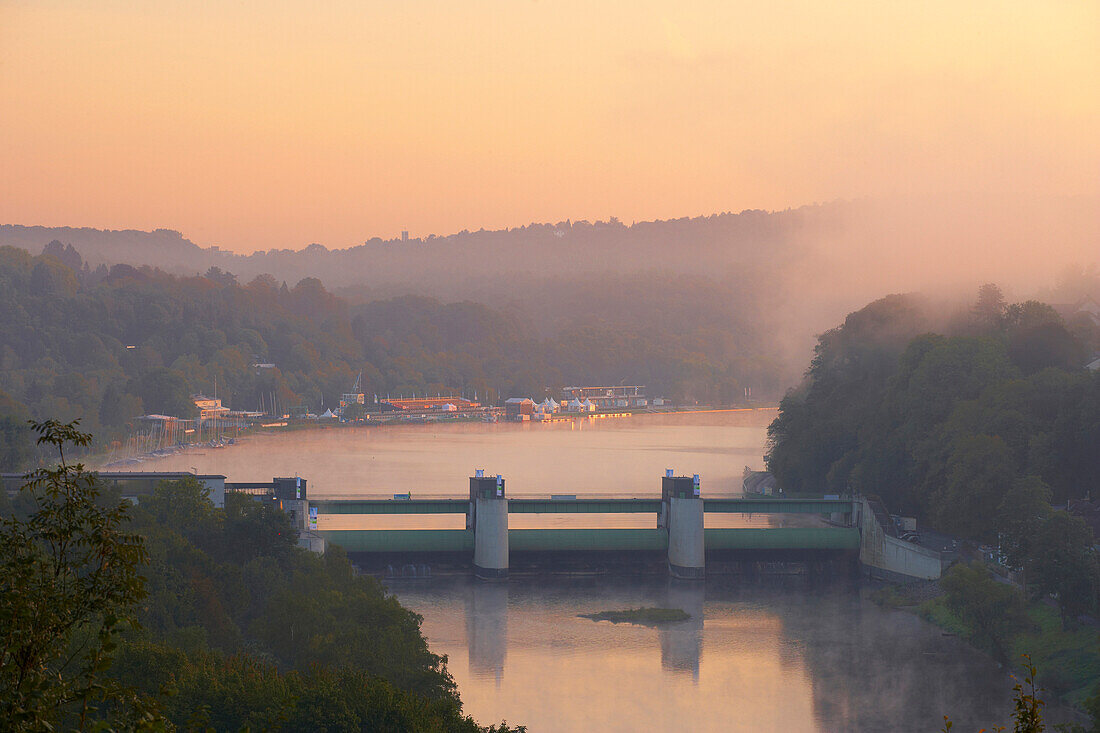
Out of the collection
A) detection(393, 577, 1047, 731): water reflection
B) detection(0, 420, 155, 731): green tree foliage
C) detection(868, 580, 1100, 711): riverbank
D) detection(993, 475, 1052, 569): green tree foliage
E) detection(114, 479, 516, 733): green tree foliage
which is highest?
detection(0, 420, 155, 731): green tree foliage

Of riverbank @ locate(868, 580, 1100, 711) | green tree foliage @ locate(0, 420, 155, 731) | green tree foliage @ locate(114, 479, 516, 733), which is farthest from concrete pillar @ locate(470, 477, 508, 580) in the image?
green tree foliage @ locate(0, 420, 155, 731)

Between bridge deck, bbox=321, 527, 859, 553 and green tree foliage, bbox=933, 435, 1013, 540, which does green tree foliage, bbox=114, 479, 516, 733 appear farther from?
green tree foliage, bbox=933, 435, 1013, 540

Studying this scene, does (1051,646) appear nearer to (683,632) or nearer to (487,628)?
(683,632)

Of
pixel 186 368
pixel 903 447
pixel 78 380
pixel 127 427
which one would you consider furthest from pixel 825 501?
pixel 186 368

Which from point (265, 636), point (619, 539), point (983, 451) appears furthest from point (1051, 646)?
point (265, 636)

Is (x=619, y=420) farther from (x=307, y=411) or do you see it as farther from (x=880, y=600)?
(x=880, y=600)

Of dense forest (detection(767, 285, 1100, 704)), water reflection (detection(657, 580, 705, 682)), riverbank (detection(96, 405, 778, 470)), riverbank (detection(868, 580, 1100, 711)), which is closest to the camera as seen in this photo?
riverbank (detection(868, 580, 1100, 711))
